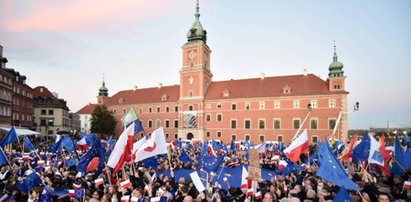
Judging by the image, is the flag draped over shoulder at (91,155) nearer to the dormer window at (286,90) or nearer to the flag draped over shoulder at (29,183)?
the flag draped over shoulder at (29,183)

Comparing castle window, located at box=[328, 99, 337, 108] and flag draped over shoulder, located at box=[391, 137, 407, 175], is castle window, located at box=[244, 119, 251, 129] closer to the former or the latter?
castle window, located at box=[328, 99, 337, 108]

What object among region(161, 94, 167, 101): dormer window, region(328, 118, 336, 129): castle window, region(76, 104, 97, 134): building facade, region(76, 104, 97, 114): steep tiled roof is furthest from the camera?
region(76, 104, 97, 114): steep tiled roof

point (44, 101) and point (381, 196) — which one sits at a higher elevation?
→ point (44, 101)

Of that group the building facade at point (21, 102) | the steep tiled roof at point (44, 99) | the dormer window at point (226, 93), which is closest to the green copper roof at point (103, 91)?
the steep tiled roof at point (44, 99)

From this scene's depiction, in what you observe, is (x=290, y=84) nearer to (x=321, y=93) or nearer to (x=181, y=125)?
(x=321, y=93)

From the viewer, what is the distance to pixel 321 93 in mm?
43938

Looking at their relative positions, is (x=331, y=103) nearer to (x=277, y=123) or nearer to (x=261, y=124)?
(x=277, y=123)

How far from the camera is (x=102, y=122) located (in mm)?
59094

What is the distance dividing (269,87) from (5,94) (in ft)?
149

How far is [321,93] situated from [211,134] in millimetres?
21905

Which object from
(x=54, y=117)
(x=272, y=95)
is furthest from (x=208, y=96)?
(x=54, y=117)

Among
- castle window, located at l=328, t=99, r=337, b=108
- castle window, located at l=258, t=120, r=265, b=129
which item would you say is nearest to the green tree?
castle window, located at l=258, t=120, r=265, b=129

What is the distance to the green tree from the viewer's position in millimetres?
58656

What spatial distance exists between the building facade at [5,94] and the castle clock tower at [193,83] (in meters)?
29.5
